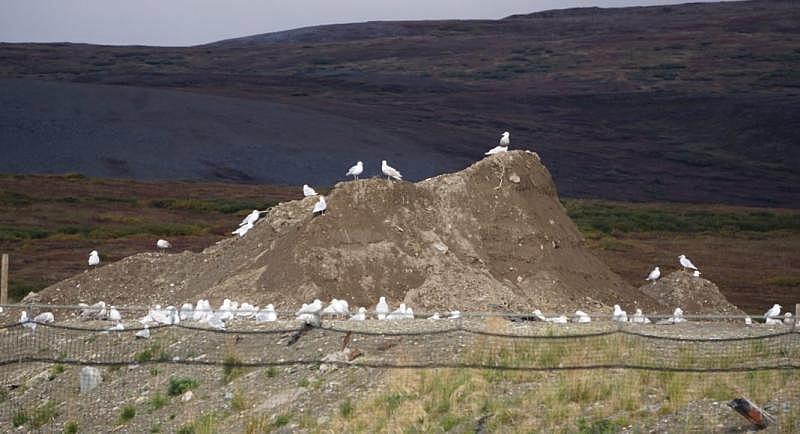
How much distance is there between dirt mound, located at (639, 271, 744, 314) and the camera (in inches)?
1001

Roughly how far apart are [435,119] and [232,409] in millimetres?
72992

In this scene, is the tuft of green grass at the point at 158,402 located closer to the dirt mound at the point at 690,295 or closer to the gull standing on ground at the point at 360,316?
the gull standing on ground at the point at 360,316

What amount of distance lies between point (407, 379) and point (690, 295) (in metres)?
13.7

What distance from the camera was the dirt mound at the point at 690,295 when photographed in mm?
25422

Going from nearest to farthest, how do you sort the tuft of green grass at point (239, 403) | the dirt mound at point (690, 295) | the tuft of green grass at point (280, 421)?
the tuft of green grass at point (280, 421) → the tuft of green grass at point (239, 403) → the dirt mound at point (690, 295)

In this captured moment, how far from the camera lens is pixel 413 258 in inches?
869

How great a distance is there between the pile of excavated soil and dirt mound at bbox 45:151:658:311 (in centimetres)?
2

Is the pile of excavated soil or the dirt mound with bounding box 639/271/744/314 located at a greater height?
the pile of excavated soil

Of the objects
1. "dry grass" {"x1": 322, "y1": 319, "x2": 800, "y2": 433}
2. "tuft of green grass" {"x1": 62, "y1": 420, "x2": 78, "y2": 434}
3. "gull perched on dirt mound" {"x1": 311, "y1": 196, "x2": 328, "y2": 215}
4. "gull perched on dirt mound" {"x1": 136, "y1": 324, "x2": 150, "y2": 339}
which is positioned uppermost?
"gull perched on dirt mound" {"x1": 311, "y1": 196, "x2": 328, "y2": 215}

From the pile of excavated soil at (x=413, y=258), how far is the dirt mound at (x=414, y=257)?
0.02m

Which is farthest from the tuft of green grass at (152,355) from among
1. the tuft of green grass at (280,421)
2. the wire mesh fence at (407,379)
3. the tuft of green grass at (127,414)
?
the tuft of green grass at (280,421)

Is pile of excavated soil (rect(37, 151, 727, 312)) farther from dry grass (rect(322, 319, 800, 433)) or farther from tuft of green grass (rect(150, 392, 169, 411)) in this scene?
dry grass (rect(322, 319, 800, 433))

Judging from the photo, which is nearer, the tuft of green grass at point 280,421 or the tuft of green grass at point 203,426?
the tuft of green grass at point 280,421

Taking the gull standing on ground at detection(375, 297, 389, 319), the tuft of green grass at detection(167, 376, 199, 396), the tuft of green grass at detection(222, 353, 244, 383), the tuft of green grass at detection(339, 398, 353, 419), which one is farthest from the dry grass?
the gull standing on ground at detection(375, 297, 389, 319)
